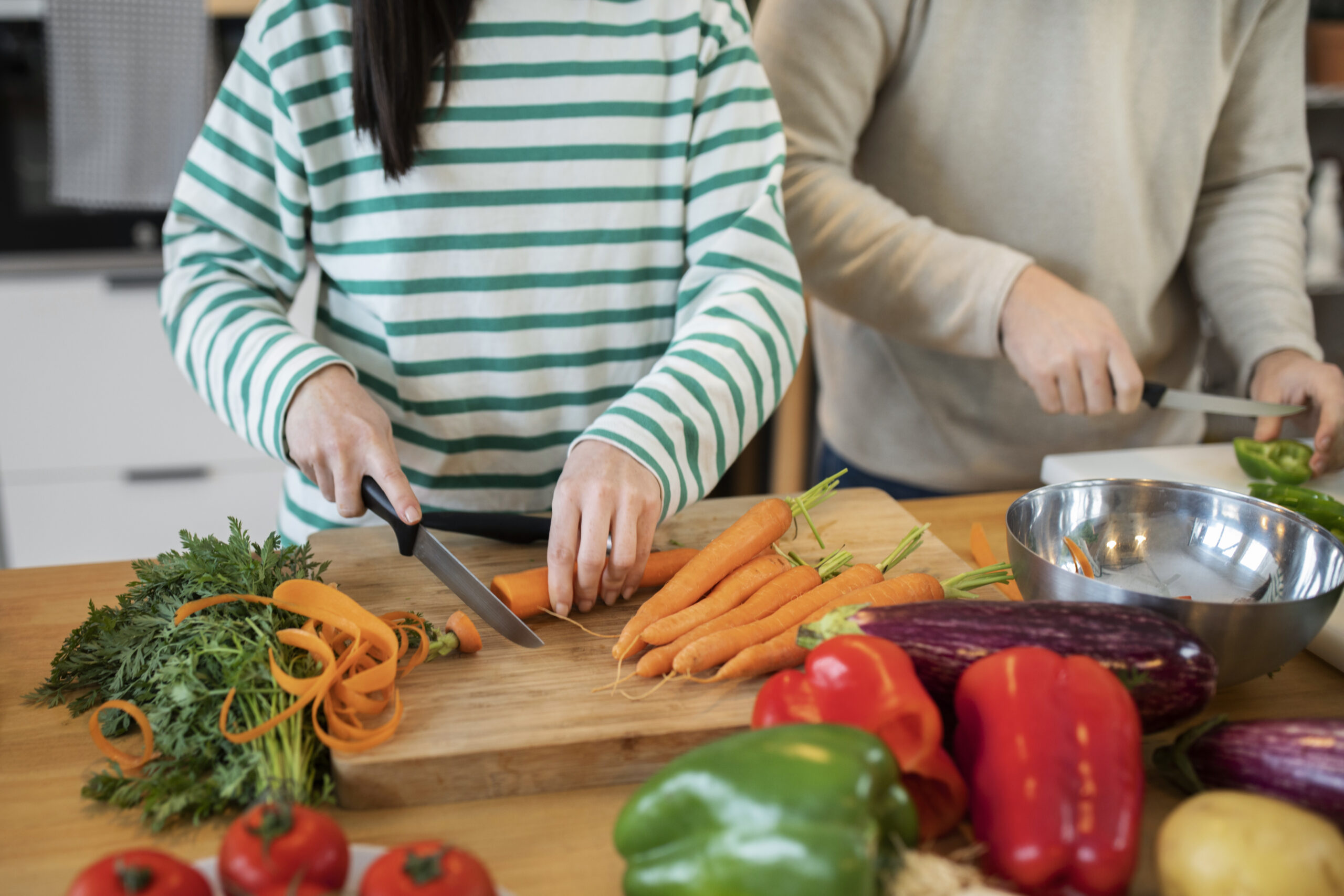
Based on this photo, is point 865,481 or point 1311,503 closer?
point 1311,503

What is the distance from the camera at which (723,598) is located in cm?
90

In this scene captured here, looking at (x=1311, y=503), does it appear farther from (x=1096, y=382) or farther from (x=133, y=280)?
(x=133, y=280)

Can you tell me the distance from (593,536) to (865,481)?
856mm

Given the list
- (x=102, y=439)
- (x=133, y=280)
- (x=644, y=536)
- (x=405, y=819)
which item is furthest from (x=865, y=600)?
(x=102, y=439)

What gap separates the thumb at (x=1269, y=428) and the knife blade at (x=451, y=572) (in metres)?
0.95

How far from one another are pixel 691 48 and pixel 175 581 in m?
0.72

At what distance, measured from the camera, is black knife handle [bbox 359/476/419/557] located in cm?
84

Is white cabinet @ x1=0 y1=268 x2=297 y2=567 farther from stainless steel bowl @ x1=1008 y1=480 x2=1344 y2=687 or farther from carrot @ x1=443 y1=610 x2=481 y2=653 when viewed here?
stainless steel bowl @ x1=1008 y1=480 x2=1344 y2=687

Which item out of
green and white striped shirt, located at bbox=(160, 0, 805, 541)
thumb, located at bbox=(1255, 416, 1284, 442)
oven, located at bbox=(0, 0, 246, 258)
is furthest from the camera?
oven, located at bbox=(0, 0, 246, 258)

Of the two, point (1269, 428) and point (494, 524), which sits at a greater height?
point (1269, 428)

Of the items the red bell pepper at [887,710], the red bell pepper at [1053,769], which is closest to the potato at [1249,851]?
the red bell pepper at [1053,769]

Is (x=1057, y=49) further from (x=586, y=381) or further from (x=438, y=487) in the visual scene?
(x=438, y=487)

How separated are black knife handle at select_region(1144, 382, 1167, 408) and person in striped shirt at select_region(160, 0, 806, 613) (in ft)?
1.53

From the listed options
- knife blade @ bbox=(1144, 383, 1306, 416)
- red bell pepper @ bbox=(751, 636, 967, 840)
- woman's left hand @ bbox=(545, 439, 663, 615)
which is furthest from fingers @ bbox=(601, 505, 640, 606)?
knife blade @ bbox=(1144, 383, 1306, 416)
